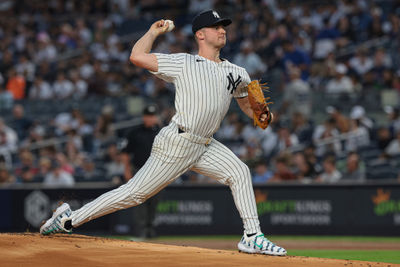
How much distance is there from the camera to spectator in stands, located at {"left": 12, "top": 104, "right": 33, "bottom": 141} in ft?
59.7

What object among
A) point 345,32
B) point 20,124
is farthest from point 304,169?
point 20,124

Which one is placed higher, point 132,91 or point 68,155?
point 132,91

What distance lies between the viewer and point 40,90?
766 inches

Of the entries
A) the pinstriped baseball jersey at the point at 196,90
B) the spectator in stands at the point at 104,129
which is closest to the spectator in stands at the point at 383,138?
the spectator in stands at the point at 104,129

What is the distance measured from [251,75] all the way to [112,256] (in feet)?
37.9

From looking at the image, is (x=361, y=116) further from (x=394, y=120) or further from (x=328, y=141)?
(x=328, y=141)

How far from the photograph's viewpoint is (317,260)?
21.6 feet

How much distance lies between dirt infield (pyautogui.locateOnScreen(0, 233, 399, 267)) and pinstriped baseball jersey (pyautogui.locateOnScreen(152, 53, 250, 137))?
42.6 inches

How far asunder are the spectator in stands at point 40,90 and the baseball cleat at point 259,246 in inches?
526

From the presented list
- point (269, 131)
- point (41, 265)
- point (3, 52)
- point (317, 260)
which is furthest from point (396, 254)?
point (3, 52)

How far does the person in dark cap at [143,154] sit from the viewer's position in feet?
37.7

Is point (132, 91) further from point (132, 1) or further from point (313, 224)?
point (313, 224)

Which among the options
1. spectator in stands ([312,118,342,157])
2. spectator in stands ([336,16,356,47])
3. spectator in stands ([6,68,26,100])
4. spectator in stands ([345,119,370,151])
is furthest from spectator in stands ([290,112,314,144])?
spectator in stands ([6,68,26,100])

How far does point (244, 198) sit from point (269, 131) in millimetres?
8943
